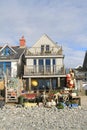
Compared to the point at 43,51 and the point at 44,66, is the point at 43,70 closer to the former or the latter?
the point at 44,66

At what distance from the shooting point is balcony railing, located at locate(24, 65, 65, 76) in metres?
39.6

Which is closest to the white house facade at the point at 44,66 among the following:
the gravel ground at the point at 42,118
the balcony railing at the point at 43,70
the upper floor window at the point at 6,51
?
the balcony railing at the point at 43,70

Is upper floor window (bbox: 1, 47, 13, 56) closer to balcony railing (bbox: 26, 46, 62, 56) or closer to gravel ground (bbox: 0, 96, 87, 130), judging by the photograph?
balcony railing (bbox: 26, 46, 62, 56)

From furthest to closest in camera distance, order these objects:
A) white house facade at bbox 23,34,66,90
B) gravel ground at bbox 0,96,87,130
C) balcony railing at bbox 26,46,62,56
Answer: balcony railing at bbox 26,46,62,56 < white house facade at bbox 23,34,66,90 < gravel ground at bbox 0,96,87,130

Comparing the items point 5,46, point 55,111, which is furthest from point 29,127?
point 5,46

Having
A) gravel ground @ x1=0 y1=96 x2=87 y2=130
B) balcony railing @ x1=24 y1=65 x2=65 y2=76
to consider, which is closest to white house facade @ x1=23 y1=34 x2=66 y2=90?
balcony railing @ x1=24 y1=65 x2=65 y2=76

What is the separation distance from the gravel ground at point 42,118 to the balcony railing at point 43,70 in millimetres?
12063

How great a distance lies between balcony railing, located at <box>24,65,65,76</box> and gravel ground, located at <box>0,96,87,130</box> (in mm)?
12063

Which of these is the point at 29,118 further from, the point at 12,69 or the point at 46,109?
the point at 12,69

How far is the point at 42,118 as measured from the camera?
21719 millimetres

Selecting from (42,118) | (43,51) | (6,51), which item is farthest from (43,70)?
(42,118)

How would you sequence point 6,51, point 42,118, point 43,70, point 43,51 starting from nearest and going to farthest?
point 42,118 → point 43,70 → point 43,51 → point 6,51

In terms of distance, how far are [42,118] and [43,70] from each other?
18343mm

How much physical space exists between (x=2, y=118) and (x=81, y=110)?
6.96 metres
